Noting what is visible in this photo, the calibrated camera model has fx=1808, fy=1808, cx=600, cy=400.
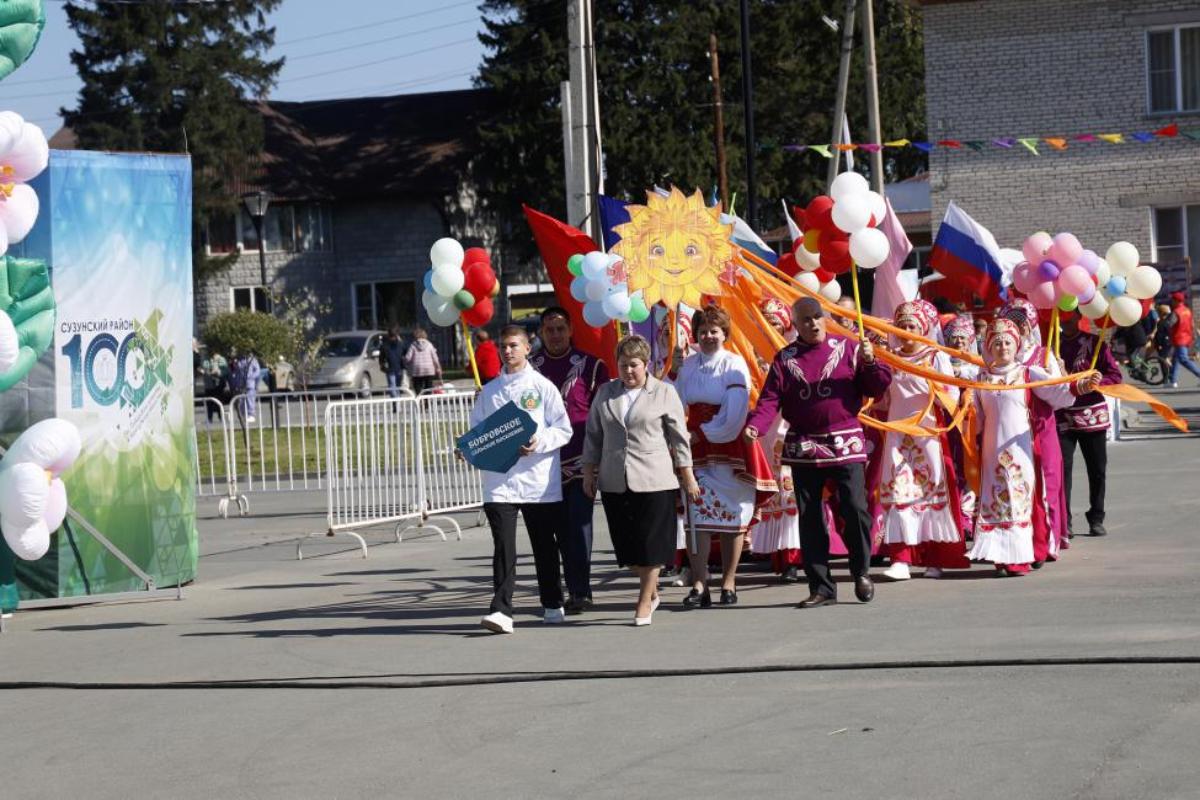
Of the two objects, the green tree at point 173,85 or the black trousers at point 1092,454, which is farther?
the green tree at point 173,85

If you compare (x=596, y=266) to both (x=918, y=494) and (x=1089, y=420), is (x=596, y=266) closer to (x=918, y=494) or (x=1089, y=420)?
(x=918, y=494)

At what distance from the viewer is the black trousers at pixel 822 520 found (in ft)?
34.4

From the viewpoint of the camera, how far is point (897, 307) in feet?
39.4

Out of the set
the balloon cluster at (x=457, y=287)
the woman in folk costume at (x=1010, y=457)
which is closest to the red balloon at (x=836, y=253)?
the woman in folk costume at (x=1010, y=457)

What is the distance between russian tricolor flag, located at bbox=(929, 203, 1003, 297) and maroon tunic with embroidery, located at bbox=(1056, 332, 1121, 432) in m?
0.83

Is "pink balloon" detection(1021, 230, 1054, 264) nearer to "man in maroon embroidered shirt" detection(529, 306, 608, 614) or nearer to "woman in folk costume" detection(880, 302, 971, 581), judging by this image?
"woman in folk costume" detection(880, 302, 971, 581)

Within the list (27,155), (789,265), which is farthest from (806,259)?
(27,155)

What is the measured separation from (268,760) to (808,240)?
17.8 ft

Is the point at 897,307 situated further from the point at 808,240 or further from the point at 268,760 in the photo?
the point at 268,760

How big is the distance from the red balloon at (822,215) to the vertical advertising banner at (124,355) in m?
4.37

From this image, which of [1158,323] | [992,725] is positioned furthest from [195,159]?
[992,725]

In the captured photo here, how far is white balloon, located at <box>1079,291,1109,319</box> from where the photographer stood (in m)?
13.0

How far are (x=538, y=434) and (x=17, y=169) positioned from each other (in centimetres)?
316

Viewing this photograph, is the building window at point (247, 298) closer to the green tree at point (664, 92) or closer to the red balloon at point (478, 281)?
the green tree at point (664, 92)
